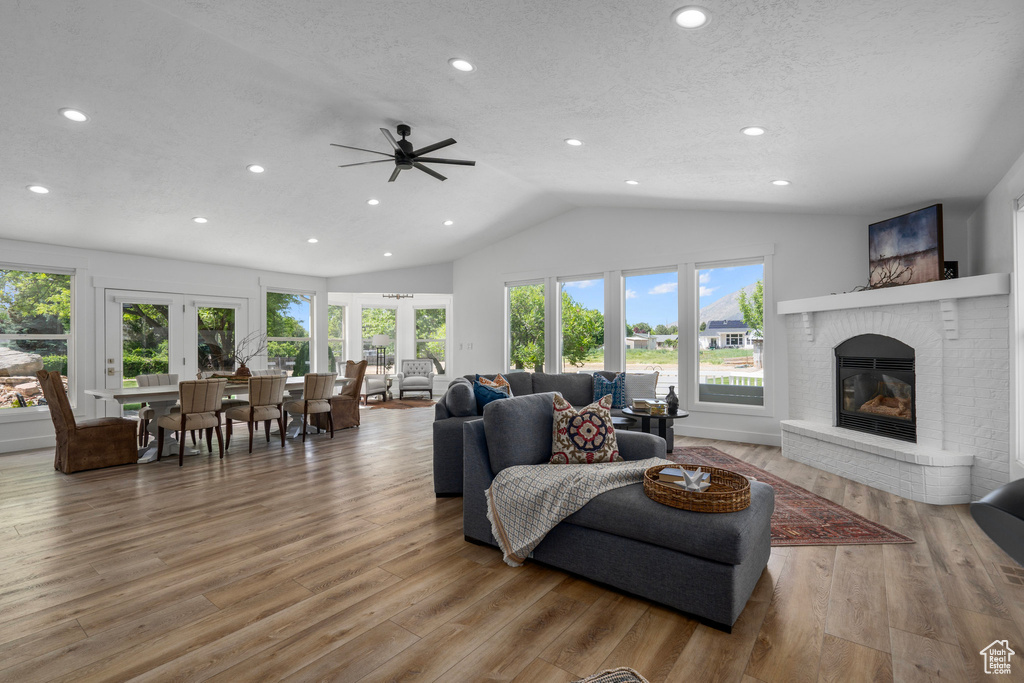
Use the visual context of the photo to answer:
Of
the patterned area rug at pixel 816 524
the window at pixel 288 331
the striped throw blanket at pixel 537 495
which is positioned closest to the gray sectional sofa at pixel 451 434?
the striped throw blanket at pixel 537 495

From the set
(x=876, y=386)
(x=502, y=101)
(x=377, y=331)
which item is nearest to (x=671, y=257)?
(x=876, y=386)

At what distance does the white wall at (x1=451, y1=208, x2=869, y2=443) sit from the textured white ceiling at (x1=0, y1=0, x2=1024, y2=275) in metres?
0.43

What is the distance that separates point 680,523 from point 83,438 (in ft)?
18.0

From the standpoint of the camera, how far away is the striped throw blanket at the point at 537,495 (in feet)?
8.32

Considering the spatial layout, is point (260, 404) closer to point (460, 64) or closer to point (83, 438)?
point (83, 438)

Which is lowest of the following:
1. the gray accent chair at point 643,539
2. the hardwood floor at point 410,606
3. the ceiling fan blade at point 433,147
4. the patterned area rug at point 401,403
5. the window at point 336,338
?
the hardwood floor at point 410,606

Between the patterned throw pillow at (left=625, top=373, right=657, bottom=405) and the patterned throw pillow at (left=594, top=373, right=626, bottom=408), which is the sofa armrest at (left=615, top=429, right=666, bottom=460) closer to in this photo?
the patterned throw pillow at (left=594, top=373, right=626, bottom=408)

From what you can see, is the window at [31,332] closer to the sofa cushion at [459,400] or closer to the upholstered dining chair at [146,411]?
the upholstered dining chair at [146,411]

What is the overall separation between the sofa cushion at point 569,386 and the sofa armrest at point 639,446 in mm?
2337

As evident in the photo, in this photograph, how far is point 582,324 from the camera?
727cm

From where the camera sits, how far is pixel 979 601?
89.8 inches

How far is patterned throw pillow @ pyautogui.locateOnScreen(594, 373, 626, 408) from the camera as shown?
561 centimetres

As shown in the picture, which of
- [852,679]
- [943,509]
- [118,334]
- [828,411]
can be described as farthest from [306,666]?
[118,334]

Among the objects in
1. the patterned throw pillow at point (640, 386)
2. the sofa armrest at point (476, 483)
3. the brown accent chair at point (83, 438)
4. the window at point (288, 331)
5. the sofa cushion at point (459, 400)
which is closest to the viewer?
the sofa armrest at point (476, 483)
